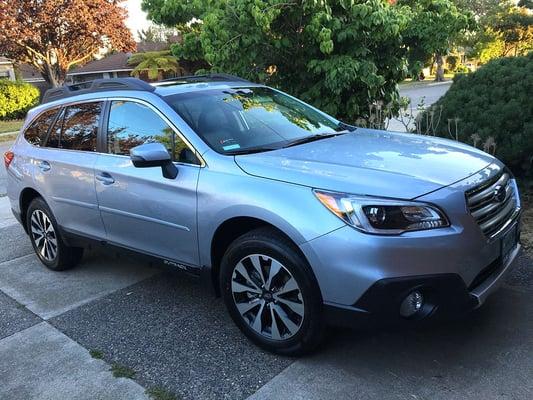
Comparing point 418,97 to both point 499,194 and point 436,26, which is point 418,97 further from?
point 499,194

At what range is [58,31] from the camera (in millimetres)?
24359

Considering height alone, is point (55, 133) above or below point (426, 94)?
above

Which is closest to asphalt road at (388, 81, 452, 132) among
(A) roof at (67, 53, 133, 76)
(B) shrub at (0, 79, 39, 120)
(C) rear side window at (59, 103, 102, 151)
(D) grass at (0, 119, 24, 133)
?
(C) rear side window at (59, 103, 102, 151)

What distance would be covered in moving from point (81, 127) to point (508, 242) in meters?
3.45

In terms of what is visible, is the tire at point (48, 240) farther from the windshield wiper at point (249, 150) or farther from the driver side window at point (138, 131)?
the windshield wiper at point (249, 150)

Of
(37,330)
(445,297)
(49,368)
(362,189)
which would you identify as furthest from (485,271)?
(37,330)

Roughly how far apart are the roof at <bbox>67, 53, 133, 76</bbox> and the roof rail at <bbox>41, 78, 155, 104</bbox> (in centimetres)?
3537

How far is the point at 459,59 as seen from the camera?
195ft

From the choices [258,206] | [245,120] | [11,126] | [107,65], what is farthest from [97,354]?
[107,65]

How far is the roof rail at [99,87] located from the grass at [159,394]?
7.11ft

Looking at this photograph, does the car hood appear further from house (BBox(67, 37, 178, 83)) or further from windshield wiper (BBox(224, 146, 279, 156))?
house (BBox(67, 37, 178, 83))

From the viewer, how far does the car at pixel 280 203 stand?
2896mm

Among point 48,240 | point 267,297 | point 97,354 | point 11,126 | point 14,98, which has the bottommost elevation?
point 11,126

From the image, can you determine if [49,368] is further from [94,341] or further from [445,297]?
[445,297]
